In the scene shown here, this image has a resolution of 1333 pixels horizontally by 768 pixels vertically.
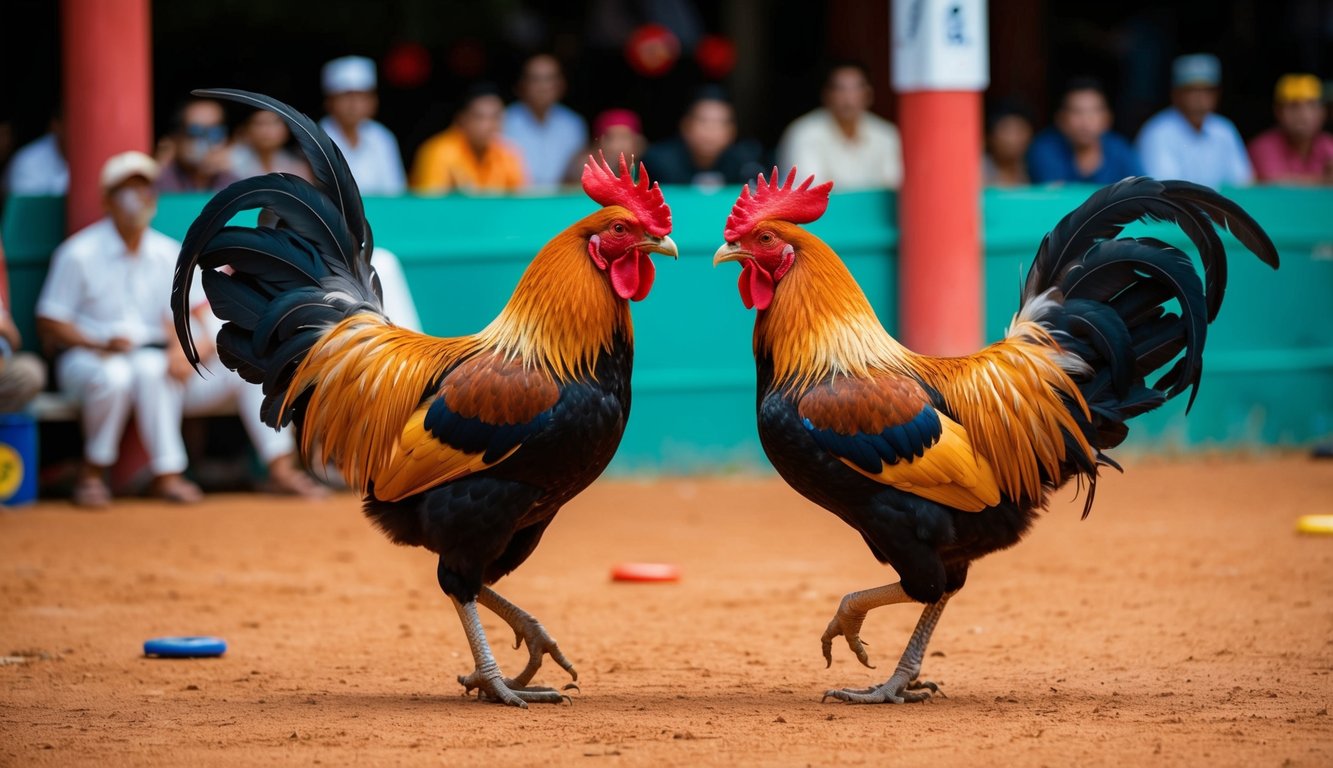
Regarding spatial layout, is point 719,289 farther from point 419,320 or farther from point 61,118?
point 61,118

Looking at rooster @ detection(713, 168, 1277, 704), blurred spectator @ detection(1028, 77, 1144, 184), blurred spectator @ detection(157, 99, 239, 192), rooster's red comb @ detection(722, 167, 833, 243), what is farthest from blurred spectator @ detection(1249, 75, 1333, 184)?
rooster's red comb @ detection(722, 167, 833, 243)

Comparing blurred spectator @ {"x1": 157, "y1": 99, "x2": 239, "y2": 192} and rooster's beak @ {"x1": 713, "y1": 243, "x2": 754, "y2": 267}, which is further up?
blurred spectator @ {"x1": 157, "y1": 99, "x2": 239, "y2": 192}

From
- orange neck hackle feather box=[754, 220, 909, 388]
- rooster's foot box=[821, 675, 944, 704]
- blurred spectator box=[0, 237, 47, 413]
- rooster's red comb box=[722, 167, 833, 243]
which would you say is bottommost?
rooster's foot box=[821, 675, 944, 704]

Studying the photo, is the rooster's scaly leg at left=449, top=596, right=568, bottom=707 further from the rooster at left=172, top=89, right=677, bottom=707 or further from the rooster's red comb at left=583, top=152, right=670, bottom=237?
the rooster's red comb at left=583, top=152, right=670, bottom=237

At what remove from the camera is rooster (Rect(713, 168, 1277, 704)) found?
5.81m

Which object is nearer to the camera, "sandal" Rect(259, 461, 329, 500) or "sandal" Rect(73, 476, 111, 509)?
A: "sandal" Rect(73, 476, 111, 509)

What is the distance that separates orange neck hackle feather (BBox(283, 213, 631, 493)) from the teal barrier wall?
5001mm

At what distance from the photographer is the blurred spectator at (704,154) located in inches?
480

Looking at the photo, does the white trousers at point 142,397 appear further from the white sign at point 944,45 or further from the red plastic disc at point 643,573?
the white sign at point 944,45

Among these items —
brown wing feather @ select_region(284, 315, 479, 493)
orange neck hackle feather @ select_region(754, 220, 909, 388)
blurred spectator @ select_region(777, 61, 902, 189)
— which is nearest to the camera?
orange neck hackle feather @ select_region(754, 220, 909, 388)

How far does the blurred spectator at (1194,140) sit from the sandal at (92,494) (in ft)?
25.9

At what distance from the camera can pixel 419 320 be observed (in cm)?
1138

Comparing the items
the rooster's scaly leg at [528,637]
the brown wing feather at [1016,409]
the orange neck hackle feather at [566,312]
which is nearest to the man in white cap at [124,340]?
the rooster's scaly leg at [528,637]

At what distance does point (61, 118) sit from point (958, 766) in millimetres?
9272
